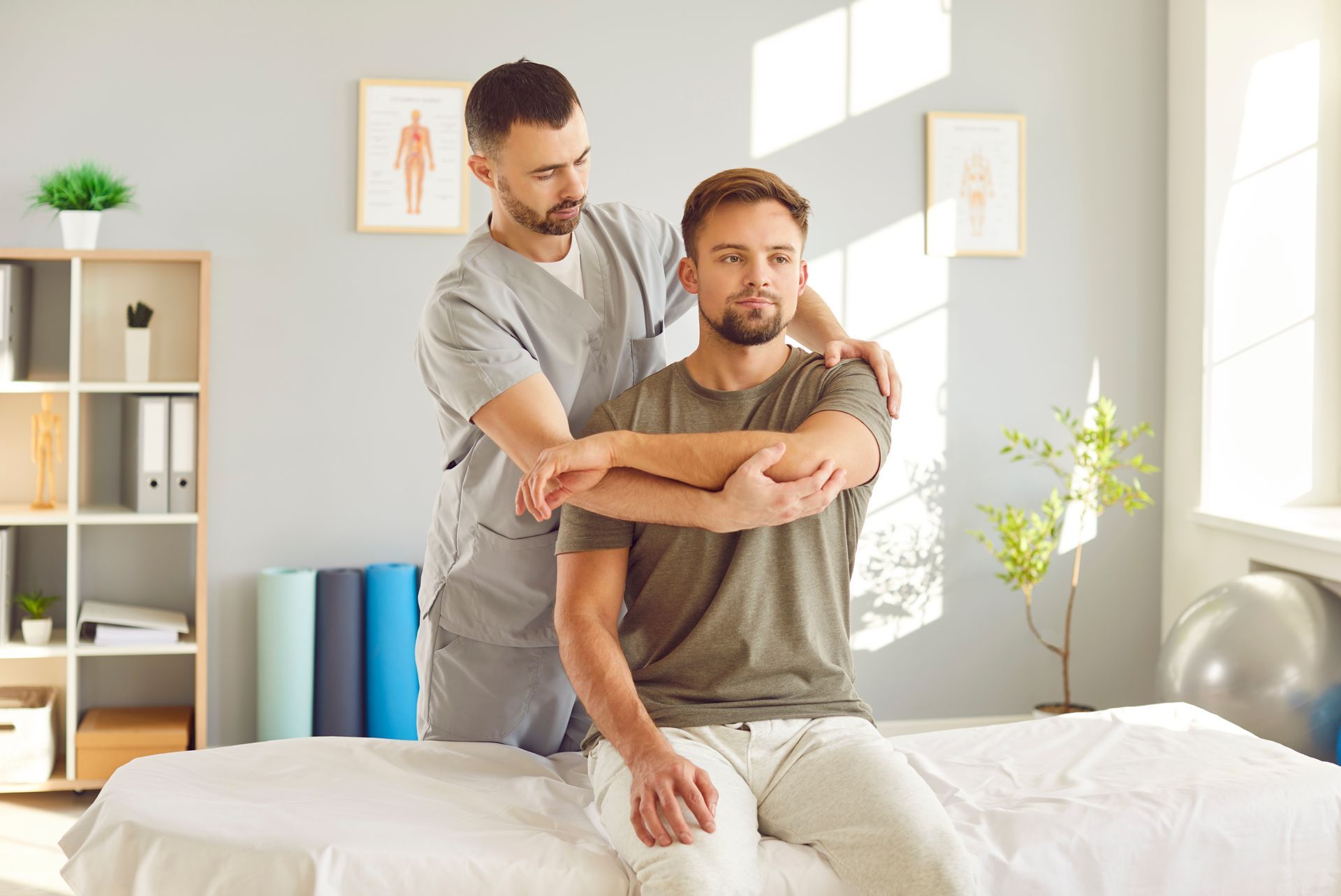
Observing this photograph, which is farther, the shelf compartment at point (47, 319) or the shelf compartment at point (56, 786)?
the shelf compartment at point (47, 319)

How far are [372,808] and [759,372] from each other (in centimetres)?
84

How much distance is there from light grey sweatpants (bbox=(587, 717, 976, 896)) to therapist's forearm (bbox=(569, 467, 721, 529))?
30 centimetres

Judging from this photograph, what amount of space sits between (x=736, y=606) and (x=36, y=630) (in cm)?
224

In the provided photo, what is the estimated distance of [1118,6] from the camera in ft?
11.8

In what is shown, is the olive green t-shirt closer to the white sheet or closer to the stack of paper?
the white sheet

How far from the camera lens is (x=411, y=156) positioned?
10.8 ft

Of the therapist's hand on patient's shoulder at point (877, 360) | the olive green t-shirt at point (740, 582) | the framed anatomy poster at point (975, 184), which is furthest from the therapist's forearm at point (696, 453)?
the framed anatomy poster at point (975, 184)

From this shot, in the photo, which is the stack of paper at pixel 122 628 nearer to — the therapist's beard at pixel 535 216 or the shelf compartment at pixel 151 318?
the shelf compartment at pixel 151 318

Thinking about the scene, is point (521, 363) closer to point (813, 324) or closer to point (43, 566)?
point (813, 324)

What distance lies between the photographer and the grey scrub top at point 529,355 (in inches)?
71.2

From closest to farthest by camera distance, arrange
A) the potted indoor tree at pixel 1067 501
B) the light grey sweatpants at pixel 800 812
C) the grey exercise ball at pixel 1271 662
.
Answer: the light grey sweatpants at pixel 800 812, the grey exercise ball at pixel 1271 662, the potted indoor tree at pixel 1067 501

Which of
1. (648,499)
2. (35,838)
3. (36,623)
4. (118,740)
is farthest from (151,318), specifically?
(648,499)

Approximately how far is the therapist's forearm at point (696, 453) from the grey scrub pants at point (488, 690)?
48cm

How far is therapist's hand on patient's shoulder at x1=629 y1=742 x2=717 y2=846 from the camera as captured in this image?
1.39 meters
